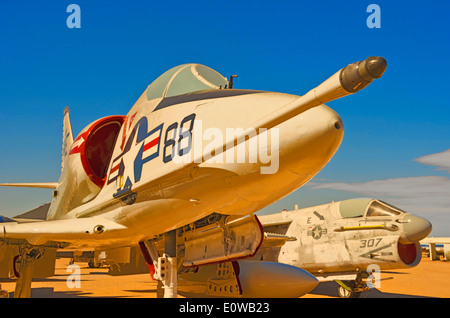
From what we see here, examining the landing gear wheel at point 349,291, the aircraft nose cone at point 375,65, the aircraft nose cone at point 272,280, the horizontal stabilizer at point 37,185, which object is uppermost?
the horizontal stabilizer at point 37,185

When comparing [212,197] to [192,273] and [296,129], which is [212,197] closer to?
[296,129]

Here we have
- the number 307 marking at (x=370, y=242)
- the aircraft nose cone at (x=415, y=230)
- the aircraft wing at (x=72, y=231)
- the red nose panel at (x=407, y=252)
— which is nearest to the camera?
the aircraft wing at (x=72, y=231)

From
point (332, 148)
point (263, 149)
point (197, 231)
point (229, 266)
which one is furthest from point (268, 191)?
point (229, 266)

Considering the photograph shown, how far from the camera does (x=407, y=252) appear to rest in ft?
41.0

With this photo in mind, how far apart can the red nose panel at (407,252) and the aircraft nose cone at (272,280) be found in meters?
4.92

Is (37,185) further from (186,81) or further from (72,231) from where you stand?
(186,81)

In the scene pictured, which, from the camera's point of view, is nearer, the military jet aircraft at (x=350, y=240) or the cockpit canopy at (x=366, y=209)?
the military jet aircraft at (x=350, y=240)

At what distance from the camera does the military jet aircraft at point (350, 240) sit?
1231 cm

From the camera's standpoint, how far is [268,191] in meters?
4.34

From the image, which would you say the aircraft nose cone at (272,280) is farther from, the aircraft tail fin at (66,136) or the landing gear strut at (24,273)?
the aircraft tail fin at (66,136)

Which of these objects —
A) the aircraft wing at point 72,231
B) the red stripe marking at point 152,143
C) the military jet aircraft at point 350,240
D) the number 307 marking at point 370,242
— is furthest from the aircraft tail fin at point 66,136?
the number 307 marking at point 370,242

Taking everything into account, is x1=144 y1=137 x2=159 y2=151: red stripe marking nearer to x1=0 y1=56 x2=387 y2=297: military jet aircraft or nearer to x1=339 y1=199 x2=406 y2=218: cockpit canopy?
x1=0 y1=56 x2=387 y2=297: military jet aircraft

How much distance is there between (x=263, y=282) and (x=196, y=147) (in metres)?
4.65
